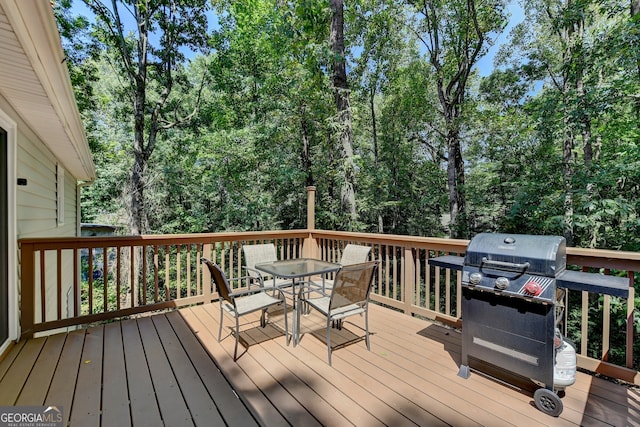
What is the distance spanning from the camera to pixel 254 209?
11.2 metres

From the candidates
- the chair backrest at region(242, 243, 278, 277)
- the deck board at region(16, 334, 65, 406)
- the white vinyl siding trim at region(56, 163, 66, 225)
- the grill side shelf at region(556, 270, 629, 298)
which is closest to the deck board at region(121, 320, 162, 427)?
the deck board at region(16, 334, 65, 406)

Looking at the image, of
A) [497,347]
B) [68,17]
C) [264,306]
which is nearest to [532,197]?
[497,347]

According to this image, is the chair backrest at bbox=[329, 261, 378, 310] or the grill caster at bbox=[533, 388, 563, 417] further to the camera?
the chair backrest at bbox=[329, 261, 378, 310]

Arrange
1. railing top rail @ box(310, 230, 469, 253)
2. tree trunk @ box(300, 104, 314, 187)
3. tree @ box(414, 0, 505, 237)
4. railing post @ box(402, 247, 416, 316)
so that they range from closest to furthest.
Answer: railing top rail @ box(310, 230, 469, 253) < railing post @ box(402, 247, 416, 316) < tree @ box(414, 0, 505, 237) < tree trunk @ box(300, 104, 314, 187)

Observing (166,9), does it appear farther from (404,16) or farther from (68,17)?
(404,16)

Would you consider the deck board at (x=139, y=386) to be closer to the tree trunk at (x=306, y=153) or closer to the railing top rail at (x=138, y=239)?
the railing top rail at (x=138, y=239)

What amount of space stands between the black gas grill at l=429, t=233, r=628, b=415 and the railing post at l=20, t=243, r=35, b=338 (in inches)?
161

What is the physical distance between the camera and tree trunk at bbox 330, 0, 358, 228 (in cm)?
643

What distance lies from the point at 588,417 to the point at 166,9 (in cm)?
1260

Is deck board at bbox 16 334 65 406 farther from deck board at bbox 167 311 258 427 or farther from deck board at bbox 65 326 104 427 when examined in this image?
deck board at bbox 167 311 258 427

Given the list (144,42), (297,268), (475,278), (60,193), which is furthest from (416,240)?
(144,42)

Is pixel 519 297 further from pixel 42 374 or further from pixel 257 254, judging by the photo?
pixel 42 374

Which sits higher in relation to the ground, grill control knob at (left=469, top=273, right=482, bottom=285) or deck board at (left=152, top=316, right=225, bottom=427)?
grill control knob at (left=469, top=273, right=482, bottom=285)

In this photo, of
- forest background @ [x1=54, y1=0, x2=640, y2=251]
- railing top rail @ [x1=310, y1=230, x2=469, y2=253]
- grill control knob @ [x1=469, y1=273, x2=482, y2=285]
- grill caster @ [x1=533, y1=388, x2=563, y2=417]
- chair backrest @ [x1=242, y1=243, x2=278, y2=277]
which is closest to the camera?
grill caster @ [x1=533, y1=388, x2=563, y2=417]
